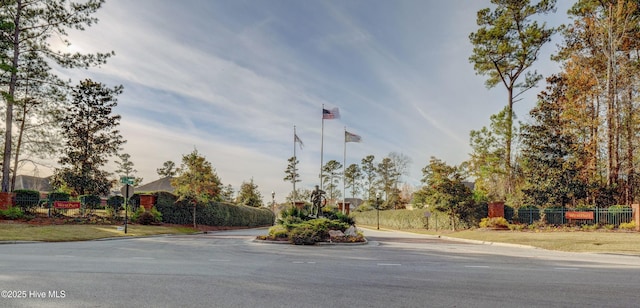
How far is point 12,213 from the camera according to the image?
75.6 feet

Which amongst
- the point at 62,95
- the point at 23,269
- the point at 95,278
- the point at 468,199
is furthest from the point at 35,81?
the point at 468,199

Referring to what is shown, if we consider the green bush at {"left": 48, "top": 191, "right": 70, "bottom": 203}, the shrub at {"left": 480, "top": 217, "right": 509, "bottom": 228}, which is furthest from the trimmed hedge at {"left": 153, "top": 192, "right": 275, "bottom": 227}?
the shrub at {"left": 480, "top": 217, "right": 509, "bottom": 228}

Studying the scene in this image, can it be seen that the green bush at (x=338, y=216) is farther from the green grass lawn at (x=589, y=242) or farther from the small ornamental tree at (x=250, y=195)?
the small ornamental tree at (x=250, y=195)

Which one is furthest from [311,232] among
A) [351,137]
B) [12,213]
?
[12,213]

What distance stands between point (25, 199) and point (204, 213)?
42.2 feet

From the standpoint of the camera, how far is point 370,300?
608 centimetres

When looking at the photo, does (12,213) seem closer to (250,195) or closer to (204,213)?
(204,213)

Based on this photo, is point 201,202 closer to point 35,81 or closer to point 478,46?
point 35,81

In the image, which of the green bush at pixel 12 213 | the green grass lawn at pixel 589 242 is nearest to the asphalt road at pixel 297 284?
the green grass lawn at pixel 589 242

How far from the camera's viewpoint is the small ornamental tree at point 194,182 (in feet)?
101

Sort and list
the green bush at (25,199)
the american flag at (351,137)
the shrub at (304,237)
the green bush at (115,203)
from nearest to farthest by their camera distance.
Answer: the shrub at (304,237) < the green bush at (25,199) < the green bush at (115,203) < the american flag at (351,137)

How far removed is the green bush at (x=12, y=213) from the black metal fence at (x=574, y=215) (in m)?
35.0

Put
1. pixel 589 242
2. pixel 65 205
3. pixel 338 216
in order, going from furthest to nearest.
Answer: pixel 65 205, pixel 338 216, pixel 589 242

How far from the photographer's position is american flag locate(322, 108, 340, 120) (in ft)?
87.6
